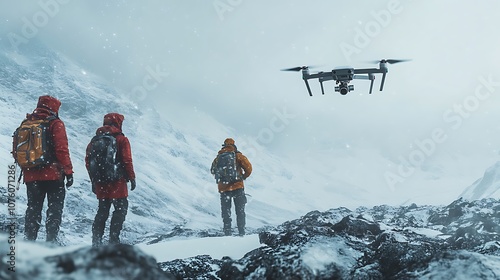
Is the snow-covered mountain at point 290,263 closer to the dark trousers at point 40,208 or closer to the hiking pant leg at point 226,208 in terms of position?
the dark trousers at point 40,208

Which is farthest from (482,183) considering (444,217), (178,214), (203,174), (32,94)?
(32,94)

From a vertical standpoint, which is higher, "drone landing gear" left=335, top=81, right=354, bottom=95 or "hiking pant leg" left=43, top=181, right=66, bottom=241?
"drone landing gear" left=335, top=81, right=354, bottom=95

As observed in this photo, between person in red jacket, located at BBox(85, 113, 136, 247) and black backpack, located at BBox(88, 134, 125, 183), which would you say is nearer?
black backpack, located at BBox(88, 134, 125, 183)

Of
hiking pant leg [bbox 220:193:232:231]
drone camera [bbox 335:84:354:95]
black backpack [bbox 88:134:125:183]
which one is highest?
drone camera [bbox 335:84:354:95]

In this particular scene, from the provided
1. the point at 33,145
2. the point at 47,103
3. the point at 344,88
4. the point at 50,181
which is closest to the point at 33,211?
the point at 50,181

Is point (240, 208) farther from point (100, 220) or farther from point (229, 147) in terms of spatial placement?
point (100, 220)

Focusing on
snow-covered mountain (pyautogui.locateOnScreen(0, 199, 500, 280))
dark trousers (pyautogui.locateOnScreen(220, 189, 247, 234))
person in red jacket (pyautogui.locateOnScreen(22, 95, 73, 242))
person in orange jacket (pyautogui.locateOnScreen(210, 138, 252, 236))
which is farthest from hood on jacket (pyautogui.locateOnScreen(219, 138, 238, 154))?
person in red jacket (pyautogui.locateOnScreen(22, 95, 73, 242))

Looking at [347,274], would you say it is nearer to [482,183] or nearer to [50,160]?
[50,160]

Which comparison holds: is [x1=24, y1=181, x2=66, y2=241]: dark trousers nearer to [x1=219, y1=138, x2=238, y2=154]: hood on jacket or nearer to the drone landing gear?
[x1=219, y1=138, x2=238, y2=154]: hood on jacket
